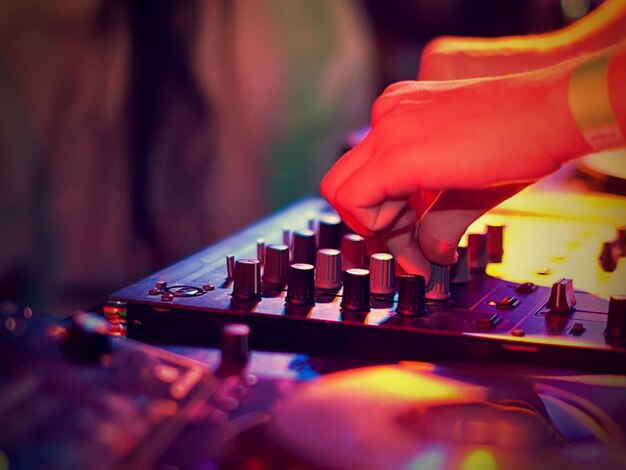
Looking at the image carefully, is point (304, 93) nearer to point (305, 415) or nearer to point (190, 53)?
point (190, 53)

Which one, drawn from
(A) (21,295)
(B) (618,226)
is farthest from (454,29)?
(A) (21,295)

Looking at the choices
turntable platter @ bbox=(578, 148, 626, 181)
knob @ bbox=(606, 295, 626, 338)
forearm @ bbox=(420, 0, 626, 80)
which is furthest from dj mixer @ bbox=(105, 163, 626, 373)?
turntable platter @ bbox=(578, 148, 626, 181)

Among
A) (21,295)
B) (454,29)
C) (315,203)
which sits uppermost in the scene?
(454,29)

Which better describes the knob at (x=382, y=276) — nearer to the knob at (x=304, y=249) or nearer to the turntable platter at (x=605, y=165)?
the knob at (x=304, y=249)

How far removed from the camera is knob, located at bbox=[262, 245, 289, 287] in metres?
1.03

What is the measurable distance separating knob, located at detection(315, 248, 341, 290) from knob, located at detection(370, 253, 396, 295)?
43 mm

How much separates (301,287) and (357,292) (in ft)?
0.21

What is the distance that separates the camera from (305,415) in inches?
26.5

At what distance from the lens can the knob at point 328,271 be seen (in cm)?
101

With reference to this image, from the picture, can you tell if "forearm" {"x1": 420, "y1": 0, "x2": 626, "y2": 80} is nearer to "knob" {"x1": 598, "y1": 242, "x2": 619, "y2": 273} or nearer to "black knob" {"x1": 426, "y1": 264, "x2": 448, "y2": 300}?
"knob" {"x1": 598, "y1": 242, "x2": 619, "y2": 273}

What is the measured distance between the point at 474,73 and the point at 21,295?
823 millimetres

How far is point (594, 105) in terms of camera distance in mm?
771

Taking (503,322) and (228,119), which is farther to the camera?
(228,119)

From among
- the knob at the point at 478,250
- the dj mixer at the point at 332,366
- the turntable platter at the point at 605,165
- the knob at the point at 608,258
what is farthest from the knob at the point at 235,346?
the turntable platter at the point at 605,165
